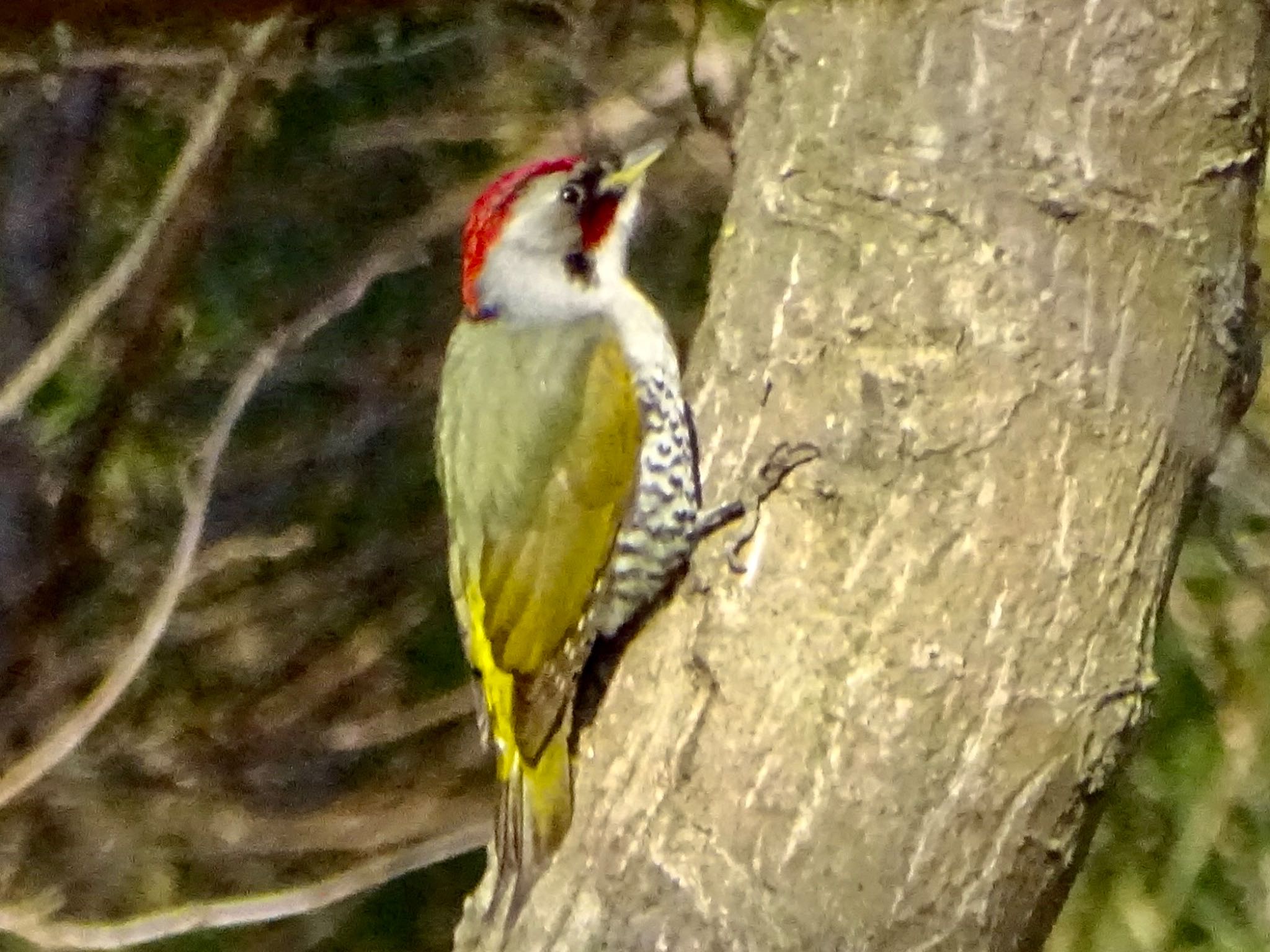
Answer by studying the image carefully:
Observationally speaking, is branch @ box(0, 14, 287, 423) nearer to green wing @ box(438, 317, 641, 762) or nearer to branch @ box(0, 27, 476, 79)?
branch @ box(0, 27, 476, 79)

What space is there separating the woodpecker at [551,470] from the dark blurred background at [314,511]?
3.32 feet

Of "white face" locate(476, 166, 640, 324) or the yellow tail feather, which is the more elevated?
"white face" locate(476, 166, 640, 324)

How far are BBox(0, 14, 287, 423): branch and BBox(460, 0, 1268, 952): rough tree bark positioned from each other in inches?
58.1

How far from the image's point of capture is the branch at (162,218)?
2.54 meters

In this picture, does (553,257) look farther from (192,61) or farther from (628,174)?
(192,61)

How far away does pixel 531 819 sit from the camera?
165cm

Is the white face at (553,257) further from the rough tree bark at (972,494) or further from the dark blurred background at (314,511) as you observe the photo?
the dark blurred background at (314,511)

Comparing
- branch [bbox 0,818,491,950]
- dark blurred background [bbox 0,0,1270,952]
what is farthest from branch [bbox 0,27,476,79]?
branch [bbox 0,818,491,950]

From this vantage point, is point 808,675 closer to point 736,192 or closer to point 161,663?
point 736,192

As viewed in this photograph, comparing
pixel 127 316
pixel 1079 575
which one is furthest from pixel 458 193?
pixel 1079 575

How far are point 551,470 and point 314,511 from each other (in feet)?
5.38

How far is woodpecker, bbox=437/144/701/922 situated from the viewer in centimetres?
170

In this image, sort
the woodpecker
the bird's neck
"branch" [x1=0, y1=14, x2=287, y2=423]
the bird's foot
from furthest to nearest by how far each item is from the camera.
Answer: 1. "branch" [x1=0, y1=14, x2=287, y2=423]
2. the bird's neck
3. the woodpecker
4. the bird's foot

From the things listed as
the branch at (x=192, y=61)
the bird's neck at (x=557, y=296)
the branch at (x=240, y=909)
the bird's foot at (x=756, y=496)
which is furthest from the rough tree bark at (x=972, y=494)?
the branch at (x=192, y=61)
